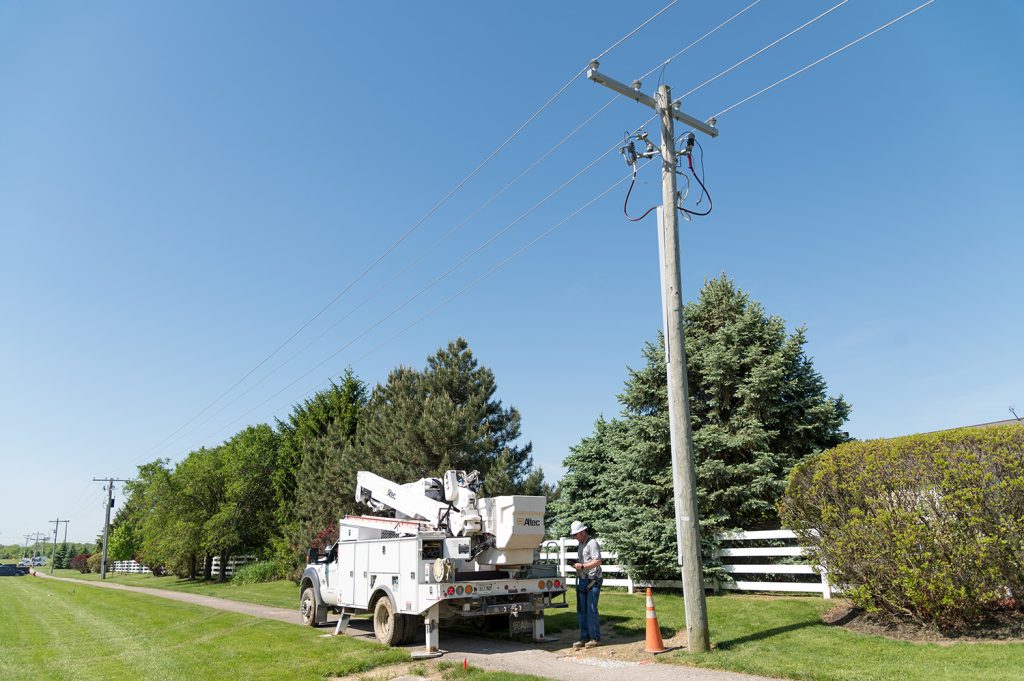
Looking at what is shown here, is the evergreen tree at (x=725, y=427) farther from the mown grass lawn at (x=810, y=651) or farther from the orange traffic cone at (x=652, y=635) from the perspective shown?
the orange traffic cone at (x=652, y=635)

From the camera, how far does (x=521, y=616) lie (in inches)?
466

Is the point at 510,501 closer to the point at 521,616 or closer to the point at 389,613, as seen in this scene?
the point at 521,616

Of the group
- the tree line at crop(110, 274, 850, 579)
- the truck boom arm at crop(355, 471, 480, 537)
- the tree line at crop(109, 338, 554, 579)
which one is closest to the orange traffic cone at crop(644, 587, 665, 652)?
the truck boom arm at crop(355, 471, 480, 537)

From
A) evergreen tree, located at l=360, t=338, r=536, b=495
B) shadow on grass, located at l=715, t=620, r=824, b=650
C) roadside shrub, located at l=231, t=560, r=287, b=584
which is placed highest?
evergreen tree, located at l=360, t=338, r=536, b=495

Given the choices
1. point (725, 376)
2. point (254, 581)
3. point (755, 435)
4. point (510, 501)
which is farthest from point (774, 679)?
point (254, 581)

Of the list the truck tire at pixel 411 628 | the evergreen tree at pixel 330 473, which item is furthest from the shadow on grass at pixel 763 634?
the evergreen tree at pixel 330 473

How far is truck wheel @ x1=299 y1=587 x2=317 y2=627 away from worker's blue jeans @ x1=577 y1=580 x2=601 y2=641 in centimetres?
670

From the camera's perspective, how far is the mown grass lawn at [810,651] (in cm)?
757

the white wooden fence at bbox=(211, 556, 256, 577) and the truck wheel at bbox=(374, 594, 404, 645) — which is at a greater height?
the truck wheel at bbox=(374, 594, 404, 645)

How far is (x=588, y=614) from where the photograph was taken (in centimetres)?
1104

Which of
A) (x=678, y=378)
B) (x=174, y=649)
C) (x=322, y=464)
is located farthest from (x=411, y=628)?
(x=322, y=464)

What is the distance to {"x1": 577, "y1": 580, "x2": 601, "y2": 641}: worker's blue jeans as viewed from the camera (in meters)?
11.0

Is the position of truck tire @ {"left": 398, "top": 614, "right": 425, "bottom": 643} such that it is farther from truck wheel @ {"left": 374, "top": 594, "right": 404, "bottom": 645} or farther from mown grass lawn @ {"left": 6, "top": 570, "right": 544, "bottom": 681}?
mown grass lawn @ {"left": 6, "top": 570, "right": 544, "bottom": 681}

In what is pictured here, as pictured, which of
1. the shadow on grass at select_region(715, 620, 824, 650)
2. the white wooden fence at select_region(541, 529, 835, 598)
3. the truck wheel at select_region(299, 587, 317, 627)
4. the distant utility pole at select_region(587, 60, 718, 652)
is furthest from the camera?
the truck wheel at select_region(299, 587, 317, 627)
